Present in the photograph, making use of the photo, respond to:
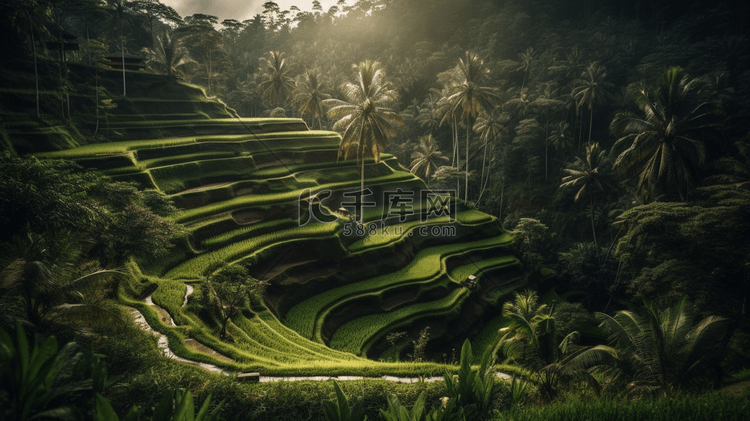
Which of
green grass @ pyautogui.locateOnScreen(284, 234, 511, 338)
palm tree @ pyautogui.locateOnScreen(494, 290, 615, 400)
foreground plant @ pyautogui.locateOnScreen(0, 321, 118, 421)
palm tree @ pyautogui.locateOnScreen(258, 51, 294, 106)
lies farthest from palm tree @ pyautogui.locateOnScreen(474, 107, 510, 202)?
foreground plant @ pyautogui.locateOnScreen(0, 321, 118, 421)

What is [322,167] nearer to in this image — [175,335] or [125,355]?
[175,335]

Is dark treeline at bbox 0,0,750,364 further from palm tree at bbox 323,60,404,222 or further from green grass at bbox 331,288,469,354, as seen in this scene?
palm tree at bbox 323,60,404,222

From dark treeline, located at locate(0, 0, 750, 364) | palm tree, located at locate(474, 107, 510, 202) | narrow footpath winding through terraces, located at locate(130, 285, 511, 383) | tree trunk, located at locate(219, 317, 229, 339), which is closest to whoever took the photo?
narrow footpath winding through terraces, located at locate(130, 285, 511, 383)

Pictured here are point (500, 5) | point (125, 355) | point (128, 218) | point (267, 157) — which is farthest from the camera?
point (500, 5)

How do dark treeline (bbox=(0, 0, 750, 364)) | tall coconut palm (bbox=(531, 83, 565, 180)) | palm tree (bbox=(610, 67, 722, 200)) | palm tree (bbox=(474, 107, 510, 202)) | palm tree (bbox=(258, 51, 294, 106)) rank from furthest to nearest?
palm tree (bbox=(258, 51, 294, 106)), palm tree (bbox=(474, 107, 510, 202)), tall coconut palm (bbox=(531, 83, 565, 180)), palm tree (bbox=(610, 67, 722, 200)), dark treeline (bbox=(0, 0, 750, 364))

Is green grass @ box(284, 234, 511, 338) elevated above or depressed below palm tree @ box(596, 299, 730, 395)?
below

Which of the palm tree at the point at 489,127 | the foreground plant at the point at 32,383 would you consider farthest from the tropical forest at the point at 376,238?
the palm tree at the point at 489,127

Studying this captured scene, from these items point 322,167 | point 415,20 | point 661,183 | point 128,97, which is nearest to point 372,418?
point 661,183

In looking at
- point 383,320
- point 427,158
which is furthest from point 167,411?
point 427,158
